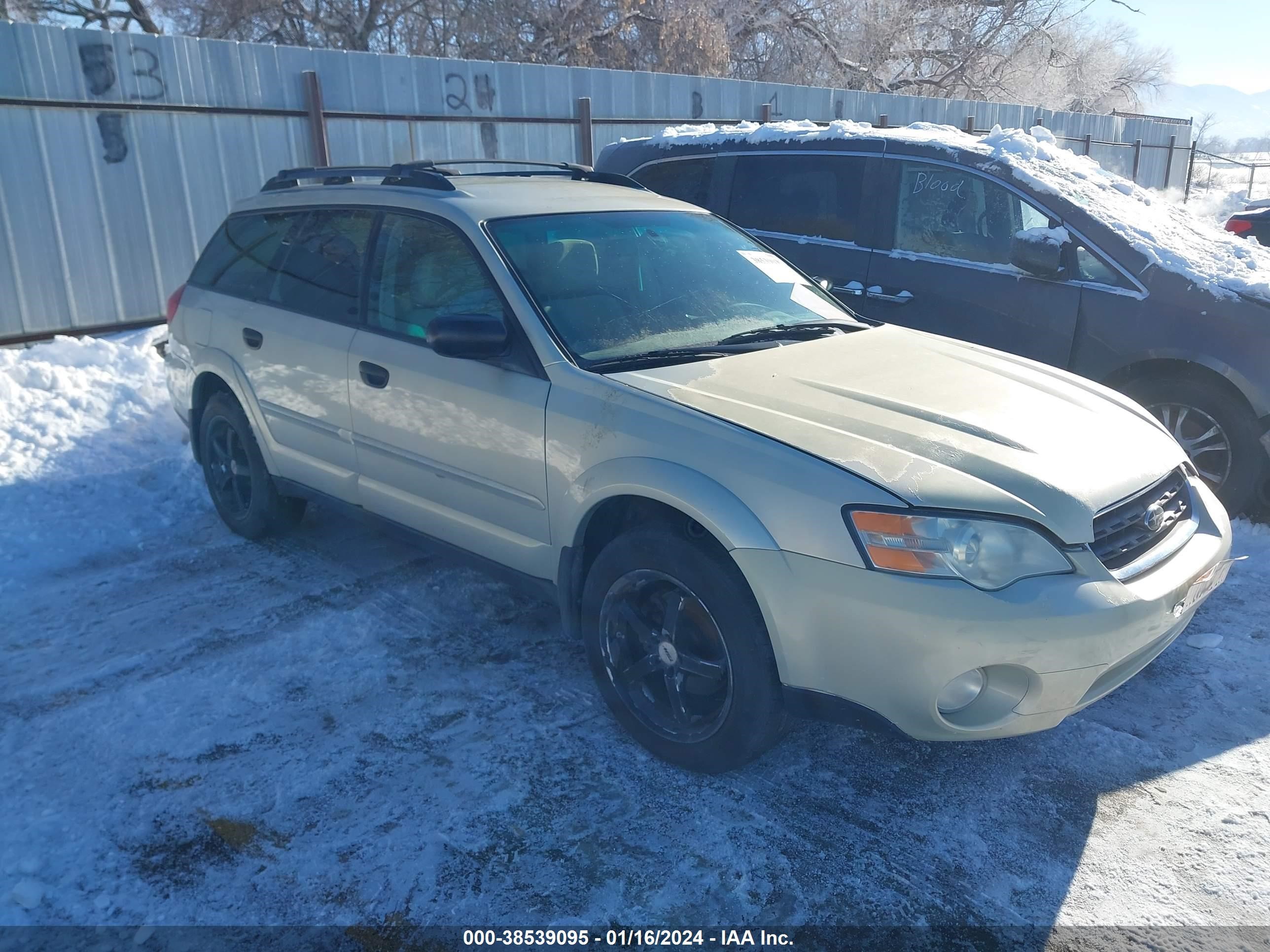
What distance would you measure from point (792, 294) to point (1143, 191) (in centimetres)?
329

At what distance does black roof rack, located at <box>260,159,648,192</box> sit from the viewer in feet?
14.1

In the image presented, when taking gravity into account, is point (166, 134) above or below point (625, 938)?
above

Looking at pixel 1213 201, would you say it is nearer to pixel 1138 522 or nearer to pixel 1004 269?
pixel 1004 269

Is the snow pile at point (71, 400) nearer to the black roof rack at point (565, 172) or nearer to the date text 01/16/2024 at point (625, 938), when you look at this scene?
the black roof rack at point (565, 172)

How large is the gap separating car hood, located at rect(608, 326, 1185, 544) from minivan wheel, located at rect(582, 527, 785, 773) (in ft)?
1.49

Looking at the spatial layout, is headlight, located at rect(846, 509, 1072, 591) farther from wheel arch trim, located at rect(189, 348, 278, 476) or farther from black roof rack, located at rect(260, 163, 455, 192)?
wheel arch trim, located at rect(189, 348, 278, 476)

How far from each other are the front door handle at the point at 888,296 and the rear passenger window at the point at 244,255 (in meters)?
3.28

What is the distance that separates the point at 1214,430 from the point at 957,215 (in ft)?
6.06

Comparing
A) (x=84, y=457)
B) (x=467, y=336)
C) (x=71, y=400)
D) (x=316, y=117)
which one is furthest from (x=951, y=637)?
(x=316, y=117)

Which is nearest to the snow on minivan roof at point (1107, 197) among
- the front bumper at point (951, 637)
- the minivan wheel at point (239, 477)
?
the front bumper at point (951, 637)

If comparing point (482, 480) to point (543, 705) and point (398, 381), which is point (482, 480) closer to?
point (398, 381)

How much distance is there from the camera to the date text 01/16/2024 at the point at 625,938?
2.47 meters

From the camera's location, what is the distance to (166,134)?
8.19m

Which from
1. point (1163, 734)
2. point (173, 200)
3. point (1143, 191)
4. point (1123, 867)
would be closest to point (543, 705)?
point (1123, 867)
